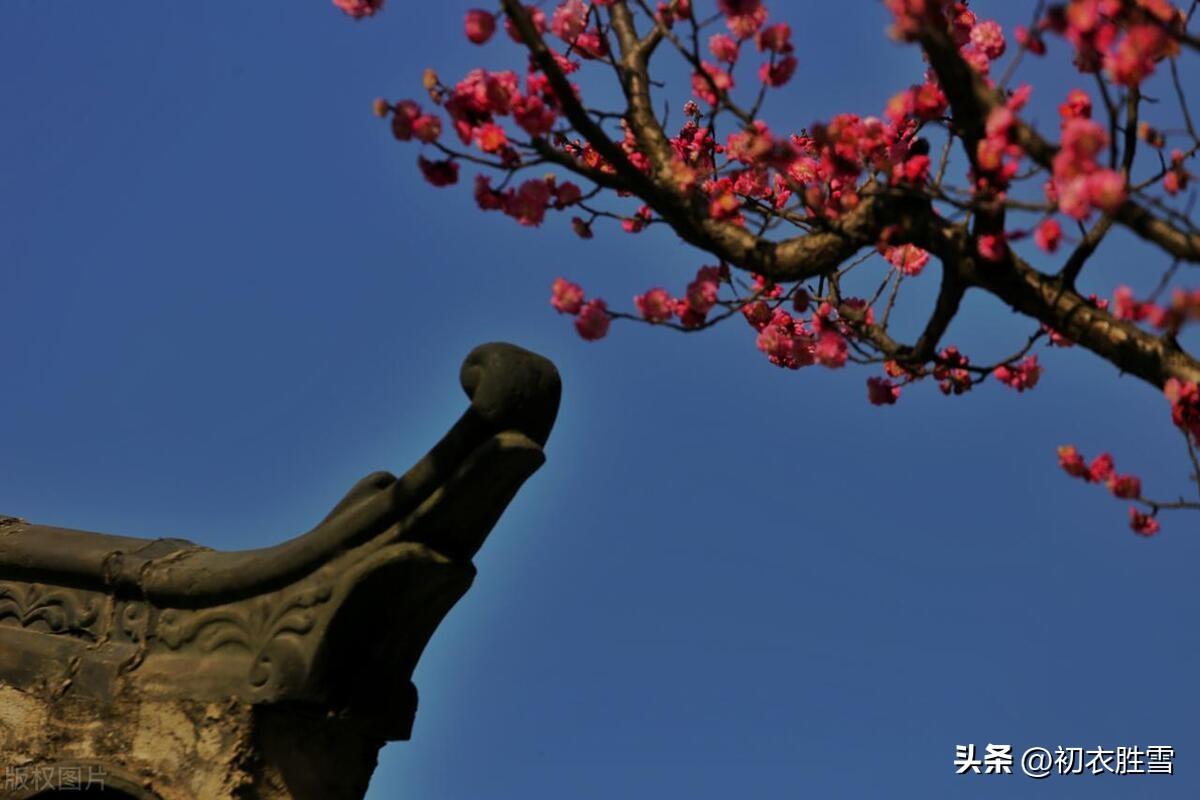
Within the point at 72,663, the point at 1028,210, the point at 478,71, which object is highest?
the point at 478,71

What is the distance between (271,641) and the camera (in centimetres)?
491

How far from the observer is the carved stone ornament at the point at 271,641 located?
4855 millimetres

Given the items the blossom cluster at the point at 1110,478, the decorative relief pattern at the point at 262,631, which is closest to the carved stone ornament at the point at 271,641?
the decorative relief pattern at the point at 262,631

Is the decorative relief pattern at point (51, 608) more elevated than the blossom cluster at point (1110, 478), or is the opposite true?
the blossom cluster at point (1110, 478)

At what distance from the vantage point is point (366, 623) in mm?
4988

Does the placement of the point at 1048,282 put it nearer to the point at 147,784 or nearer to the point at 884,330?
Result: the point at 884,330

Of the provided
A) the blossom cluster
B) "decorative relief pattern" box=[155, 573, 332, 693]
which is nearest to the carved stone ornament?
"decorative relief pattern" box=[155, 573, 332, 693]

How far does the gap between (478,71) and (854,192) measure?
141 cm

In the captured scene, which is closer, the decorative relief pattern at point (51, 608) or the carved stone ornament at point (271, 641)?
the carved stone ornament at point (271, 641)

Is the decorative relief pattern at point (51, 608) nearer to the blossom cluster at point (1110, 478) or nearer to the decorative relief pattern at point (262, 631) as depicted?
Answer: the decorative relief pattern at point (262, 631)

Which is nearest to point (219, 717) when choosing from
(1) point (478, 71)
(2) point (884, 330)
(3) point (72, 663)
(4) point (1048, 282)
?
(3) point (72, 663)

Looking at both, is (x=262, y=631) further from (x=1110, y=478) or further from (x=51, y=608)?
(x=1110, y=478)

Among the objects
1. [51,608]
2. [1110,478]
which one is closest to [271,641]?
[51,608]

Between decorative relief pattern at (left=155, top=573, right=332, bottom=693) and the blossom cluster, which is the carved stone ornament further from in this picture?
the blossom cluster
